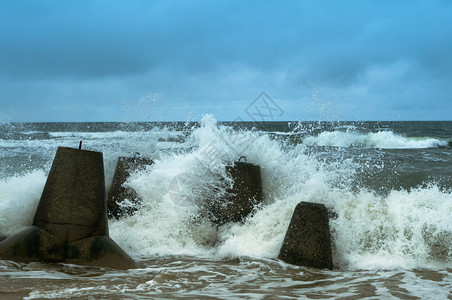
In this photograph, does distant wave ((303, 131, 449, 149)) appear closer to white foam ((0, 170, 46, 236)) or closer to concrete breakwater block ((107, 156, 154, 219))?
concrete breakwater block ((107, 156, 154, 219))

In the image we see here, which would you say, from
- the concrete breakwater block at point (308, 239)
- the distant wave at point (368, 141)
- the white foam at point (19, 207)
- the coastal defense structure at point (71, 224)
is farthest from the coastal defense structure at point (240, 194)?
the distant wave at point (368, 141)

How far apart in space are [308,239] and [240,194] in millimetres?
1663

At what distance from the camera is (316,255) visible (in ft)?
17.4

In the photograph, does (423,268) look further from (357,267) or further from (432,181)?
(432,181)

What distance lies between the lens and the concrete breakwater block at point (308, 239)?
5312 mm

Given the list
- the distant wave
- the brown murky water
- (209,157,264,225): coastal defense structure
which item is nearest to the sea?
the brown murky water

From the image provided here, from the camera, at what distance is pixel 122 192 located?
774cm

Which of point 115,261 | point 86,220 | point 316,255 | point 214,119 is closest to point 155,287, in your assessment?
point 115,261

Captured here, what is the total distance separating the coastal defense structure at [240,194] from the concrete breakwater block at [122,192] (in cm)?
162

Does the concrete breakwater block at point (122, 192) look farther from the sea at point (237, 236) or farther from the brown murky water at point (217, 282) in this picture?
the brown murky water at point (217, 282)

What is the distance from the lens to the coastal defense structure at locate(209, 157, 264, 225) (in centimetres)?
681

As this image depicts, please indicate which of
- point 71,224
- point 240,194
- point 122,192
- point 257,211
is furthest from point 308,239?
point 122,192

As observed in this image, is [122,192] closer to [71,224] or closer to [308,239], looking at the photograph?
[71,224]

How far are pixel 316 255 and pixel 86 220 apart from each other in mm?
2591
